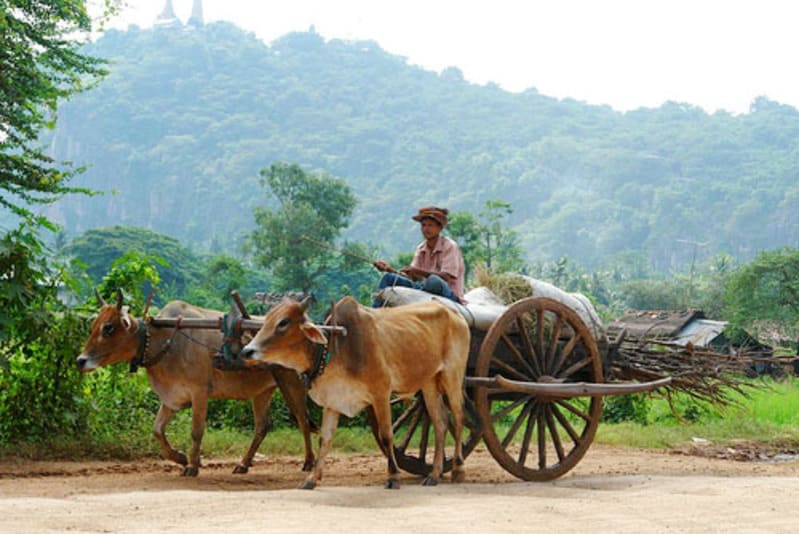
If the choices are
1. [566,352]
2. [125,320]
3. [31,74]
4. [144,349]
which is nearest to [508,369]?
[566,352]

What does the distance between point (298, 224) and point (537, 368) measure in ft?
A: 165

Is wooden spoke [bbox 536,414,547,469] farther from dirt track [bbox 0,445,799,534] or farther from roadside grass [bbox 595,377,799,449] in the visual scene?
roadside grass [bbox 595,377,799,449]

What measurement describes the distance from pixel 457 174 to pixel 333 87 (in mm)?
43796

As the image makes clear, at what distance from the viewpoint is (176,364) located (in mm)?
8531

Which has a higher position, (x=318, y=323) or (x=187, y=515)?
(x=318, y=323)

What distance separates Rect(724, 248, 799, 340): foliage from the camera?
33875 millimetres

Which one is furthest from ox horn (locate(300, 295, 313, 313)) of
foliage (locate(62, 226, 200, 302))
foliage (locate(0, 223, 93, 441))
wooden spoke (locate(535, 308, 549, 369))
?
foliage (locate(62, 226, 200, 302))

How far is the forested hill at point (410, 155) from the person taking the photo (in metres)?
131

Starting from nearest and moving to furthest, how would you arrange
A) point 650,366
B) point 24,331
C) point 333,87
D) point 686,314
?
point 24,331, point 650,366, point 686,314, point 333,87

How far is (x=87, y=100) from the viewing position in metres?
156

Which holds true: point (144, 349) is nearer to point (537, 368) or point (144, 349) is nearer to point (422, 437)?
point (422, 437)

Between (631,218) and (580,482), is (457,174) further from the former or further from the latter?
(580,482)

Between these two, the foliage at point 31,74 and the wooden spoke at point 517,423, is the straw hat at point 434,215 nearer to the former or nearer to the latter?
the wooden spoke at point 517,423

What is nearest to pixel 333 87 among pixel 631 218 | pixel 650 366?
pixel 631 218
